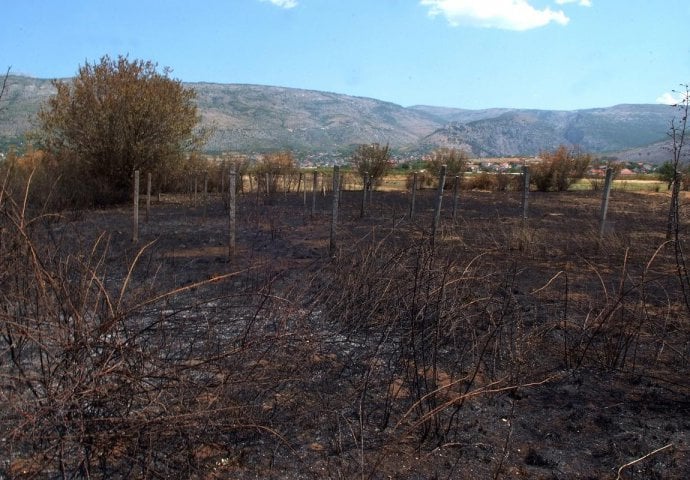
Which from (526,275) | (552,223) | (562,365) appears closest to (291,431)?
(562,365)

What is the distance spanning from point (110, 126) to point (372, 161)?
1553 centimetres

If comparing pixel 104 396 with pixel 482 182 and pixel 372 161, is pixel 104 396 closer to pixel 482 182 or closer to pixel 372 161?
pixel 372 161

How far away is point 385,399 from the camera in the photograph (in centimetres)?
475

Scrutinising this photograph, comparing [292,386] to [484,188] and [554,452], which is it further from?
[484,188]

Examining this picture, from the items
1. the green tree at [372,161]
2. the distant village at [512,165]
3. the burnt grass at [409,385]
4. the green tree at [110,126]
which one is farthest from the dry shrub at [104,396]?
the green tree at [372,161]

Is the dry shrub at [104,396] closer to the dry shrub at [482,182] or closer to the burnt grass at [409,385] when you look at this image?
the burnt grass at [409,385]

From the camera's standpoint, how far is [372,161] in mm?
34219

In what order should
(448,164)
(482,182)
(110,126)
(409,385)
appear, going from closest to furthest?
(409,385) → (110,126) → (482,182) → (448,164)

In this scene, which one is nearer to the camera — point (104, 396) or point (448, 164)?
point (104, 396)

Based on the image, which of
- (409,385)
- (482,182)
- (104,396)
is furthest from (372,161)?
(104,396)

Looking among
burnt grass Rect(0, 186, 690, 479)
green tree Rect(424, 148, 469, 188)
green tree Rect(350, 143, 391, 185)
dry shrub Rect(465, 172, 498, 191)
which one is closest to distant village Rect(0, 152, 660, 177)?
green tree Rect(350, 143, 391, 185)

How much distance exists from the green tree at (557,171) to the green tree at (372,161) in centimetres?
956

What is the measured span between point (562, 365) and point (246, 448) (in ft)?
10.4

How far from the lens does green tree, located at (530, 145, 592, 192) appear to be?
36.8 m
